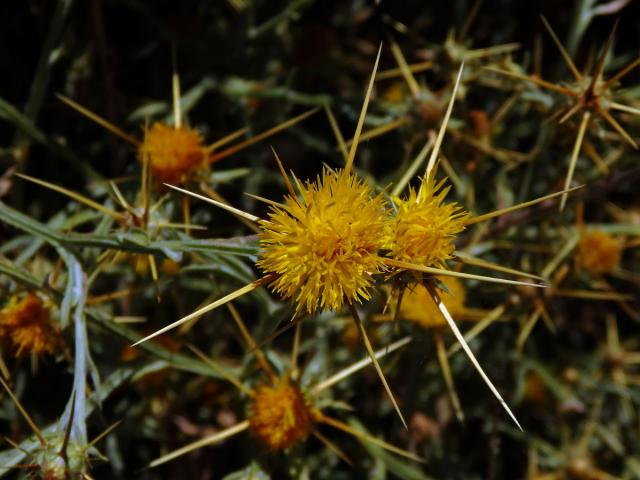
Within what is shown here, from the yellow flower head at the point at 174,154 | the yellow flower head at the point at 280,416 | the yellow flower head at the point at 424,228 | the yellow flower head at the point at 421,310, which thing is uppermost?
the yellow flower head at the point at 174,154

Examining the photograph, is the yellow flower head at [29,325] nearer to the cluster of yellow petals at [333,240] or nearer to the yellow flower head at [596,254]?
the cluster of yellow petals at [333,240]

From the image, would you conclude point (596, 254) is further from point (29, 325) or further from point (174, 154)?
point (29, 325)

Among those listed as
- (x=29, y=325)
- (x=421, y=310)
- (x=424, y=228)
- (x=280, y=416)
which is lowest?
(x=280, y=416)

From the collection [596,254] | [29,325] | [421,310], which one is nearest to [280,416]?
[421,310]

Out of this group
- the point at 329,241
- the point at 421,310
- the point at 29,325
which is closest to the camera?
the point at 329,241

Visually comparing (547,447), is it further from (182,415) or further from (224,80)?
(224,80)

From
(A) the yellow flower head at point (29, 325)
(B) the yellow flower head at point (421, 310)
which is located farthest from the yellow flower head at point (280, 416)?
(A) the yellow flower head at point (29, 325)
